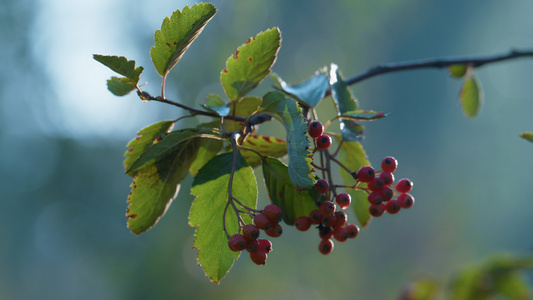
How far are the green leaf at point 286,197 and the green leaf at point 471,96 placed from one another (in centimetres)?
108

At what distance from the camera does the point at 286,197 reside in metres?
0.99

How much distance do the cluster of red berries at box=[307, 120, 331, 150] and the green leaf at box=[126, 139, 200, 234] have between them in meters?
0.27

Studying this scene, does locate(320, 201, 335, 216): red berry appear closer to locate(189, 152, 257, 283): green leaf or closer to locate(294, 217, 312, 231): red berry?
locate(294, 217, 312, 231): red berry

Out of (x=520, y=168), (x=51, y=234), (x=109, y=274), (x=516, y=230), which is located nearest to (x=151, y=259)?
(x=109, y=274)

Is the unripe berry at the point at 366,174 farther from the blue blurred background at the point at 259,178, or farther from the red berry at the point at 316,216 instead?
the blue blurred background at the point at 259,178

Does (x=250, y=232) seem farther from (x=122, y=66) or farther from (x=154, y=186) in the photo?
(x=122, y=66)

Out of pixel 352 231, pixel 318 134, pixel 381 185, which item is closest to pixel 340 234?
pixel 352 231

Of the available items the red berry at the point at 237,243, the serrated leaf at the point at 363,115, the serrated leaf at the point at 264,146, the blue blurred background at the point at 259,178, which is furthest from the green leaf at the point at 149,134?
the blue blurred background at the point at 259,178

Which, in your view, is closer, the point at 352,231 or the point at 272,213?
the point at 272,213

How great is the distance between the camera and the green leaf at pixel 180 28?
0.91m

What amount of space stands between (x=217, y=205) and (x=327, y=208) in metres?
0.24

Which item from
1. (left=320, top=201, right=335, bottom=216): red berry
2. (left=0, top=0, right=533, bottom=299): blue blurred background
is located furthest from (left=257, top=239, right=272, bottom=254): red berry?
(left=0, top=0, right=533, bottom=299): blue blurred background

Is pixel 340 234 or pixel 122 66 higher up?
pixel 122 66

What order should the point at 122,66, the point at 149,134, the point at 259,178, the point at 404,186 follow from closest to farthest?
the point at 122,66 < the point at 149,134 < the point at 404,186 < the point at 259,178
